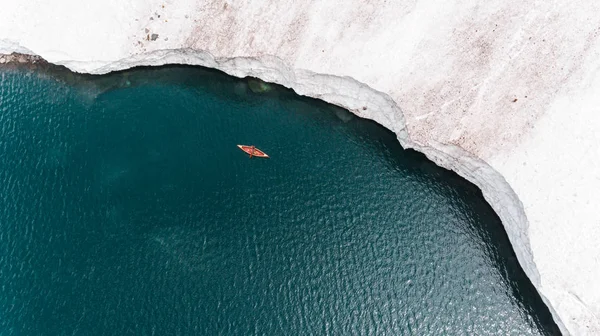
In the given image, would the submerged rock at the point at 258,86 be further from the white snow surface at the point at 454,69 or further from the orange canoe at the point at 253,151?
the orange canoe at the point at 253,151

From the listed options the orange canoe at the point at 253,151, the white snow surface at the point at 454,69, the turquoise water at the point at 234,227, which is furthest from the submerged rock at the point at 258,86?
the orange canoe at the point at 253,151

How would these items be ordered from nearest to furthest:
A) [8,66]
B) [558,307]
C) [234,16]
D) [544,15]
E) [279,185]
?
[558,307] < [544,15] < [279,185] < [234,16] < [8,66]

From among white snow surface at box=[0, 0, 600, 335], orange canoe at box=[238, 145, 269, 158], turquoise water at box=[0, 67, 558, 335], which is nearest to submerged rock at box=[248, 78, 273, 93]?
turquoise water at box=[0, 67, 558, 335]

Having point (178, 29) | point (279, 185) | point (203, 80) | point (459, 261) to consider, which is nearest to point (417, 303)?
point (459, 261)

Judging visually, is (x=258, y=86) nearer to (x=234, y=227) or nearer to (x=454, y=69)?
(x=234, y=227)

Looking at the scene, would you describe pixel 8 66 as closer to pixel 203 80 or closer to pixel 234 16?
pixel 203 80

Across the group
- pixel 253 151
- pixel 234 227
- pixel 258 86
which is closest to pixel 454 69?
pixel 258 86

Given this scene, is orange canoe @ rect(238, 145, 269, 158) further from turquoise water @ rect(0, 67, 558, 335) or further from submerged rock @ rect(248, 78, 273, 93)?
submerged rock @ rect(248, 78, 273, 93)
